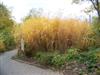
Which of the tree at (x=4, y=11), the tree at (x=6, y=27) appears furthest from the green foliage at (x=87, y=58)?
the tree at (x=4, y=11)

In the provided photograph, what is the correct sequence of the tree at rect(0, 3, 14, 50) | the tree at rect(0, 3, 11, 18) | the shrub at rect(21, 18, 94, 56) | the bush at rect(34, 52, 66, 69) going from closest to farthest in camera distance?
the bush at rect(34, 52, 66, 69) → the shrub at rect(21, 18, 94, 56) → the tree at rect(0, 3, 14, 50) → the tree at rect(0, 3, 11, 18)

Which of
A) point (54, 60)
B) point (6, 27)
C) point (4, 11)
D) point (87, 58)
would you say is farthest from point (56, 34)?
point (4, 11)

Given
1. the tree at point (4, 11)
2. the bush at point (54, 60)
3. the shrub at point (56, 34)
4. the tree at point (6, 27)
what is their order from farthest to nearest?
the tree at point (4, 11) → the tree at point (6, 27) → the shrub at point (56, 34) → the bush at point (54, 60)

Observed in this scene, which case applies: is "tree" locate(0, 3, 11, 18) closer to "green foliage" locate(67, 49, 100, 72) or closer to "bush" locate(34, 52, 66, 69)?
"bush" locate(34, 52, 66, 69)

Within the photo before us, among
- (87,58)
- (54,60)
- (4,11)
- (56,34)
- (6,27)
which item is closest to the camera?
(87,58)

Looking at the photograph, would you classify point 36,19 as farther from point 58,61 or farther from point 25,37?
point 58,61

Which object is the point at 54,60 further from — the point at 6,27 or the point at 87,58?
the point at 6,27

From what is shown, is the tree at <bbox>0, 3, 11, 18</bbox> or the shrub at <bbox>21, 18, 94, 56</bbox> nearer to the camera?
the shrub at <bbox>21, 18, 94, 56</bbox>

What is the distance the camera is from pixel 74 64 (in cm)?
1130

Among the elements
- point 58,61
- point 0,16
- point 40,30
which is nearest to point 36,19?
point 40,30

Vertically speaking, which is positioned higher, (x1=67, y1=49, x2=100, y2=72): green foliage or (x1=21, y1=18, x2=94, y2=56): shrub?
(x1=21, y1=18, x2=94, y2=56): shrub

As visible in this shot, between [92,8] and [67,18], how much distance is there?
4.66 metres

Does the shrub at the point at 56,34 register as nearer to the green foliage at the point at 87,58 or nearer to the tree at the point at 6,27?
the green foliage at the point at 87,58

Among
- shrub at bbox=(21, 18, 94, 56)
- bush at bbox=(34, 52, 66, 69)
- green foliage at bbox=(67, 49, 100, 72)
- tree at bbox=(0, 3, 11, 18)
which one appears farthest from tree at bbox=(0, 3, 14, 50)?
green foliage at bbox=(67, 49, 100, 72)
